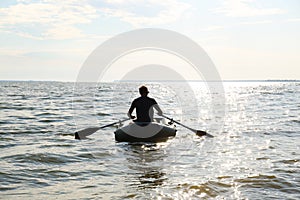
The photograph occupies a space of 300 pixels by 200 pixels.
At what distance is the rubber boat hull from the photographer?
13.7 metres

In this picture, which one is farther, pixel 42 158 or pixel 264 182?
pixel 42 158

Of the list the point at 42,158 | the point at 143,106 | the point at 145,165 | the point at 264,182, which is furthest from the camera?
the point at 143,106

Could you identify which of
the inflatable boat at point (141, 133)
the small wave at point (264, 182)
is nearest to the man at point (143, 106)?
the inflatable boat at point (141, 133)

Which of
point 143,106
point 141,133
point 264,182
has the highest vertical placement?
point 143,106

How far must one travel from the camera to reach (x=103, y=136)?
1605 cm

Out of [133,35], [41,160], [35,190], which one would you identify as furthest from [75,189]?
[133,35]

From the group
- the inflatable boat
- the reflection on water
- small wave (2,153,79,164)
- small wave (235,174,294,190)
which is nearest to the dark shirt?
the inflatable boat

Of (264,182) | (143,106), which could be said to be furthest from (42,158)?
(264,182)

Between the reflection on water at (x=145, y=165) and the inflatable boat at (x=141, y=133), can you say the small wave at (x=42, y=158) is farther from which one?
the inflatable boat at (x=141, y=133)

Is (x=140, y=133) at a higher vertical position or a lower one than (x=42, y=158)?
higher

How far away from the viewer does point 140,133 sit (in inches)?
540

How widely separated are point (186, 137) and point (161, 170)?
21.1 feet

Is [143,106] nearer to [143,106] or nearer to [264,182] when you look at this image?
[143,106]

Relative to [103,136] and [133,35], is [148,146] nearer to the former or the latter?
[103,136]
